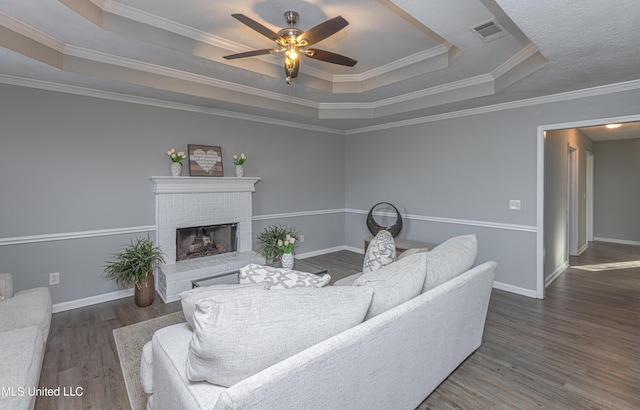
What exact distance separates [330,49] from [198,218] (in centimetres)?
273

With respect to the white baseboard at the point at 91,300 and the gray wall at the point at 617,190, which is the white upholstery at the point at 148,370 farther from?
the gray wall at the point at 617,190

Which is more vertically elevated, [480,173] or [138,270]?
[480,173]

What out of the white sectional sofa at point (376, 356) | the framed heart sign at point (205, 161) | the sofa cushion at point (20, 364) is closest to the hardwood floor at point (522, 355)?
the white sectional sofa at point (376, 356)

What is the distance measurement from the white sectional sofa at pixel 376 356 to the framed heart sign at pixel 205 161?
A: 113 inches

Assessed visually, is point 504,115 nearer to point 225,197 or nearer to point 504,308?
point 504,308

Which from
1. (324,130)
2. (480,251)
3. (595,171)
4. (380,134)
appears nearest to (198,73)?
(324,130)

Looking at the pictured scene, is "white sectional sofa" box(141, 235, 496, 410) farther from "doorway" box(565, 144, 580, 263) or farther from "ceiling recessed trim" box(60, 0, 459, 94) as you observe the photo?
"doorway" box(565, 144, 580, 263)

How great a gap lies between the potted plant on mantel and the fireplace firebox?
2.08 ft

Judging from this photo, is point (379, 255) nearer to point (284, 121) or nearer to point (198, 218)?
point (198, 218)

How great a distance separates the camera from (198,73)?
3.48 meters

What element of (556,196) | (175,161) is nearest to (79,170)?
(175,161)

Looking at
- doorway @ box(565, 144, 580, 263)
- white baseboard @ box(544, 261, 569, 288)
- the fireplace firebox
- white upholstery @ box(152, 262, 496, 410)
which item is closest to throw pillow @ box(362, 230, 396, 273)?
white upholstery @ box(152, 262, 496, 410)

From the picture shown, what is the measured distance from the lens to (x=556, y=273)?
4.55 m

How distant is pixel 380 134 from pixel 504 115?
1983mm
